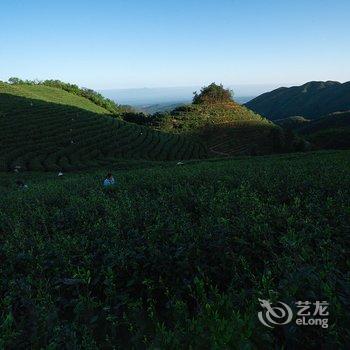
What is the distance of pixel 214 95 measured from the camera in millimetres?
121438

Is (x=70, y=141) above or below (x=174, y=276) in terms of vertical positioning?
below

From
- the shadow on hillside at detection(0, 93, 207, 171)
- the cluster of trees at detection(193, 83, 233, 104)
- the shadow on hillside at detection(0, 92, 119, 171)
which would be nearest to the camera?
the shadow on hillside at detection(0, 92, 119, 171)

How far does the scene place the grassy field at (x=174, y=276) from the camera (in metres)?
4.43

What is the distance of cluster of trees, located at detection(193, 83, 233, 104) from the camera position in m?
121

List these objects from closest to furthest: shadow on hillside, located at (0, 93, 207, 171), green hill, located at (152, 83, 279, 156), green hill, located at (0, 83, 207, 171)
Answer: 1. shadow on hillside, located at (0, 93, 207, 171)
2. green hill, located at (0, 83, 207, 171)
3. green hill, located at (152, 83, 279, 156)

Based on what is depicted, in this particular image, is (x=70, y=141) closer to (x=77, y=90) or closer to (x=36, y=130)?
(x=36, y=130)

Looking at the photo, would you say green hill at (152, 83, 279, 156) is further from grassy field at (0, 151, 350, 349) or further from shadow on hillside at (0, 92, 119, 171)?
grassy field at (0, 151, 350, 349)

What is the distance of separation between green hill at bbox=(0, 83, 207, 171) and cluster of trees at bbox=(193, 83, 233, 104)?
43.7 meters

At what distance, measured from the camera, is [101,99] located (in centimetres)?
13762

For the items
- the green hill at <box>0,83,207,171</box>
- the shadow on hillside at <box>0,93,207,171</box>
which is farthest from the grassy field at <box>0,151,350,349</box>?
the green hill at <box>0,83,207,171</box>

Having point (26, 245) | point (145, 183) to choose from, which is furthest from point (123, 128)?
point (26, 245)

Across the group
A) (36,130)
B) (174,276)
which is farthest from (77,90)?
(174,276)

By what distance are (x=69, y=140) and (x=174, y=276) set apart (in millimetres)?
56739

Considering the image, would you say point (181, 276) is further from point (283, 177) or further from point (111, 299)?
point (283, 177)
